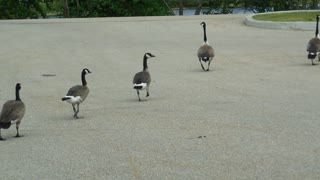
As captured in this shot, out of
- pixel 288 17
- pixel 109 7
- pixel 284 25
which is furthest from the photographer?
pixel 109 7

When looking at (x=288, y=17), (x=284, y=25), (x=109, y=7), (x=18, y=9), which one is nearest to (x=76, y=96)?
(x=284, y=25)

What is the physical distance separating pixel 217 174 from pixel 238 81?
7.37 m

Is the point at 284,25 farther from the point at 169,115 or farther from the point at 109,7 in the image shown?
the point at 109,7

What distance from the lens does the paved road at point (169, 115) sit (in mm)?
7520

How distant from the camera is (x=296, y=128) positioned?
370 inches

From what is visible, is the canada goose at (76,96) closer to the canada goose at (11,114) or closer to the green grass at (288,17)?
the canada goose at (11,114)

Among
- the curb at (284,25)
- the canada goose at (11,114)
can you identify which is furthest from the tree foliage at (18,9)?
the canada goose at (11,114)

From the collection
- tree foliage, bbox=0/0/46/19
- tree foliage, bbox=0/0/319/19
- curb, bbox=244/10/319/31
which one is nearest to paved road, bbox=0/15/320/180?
curb, bbox=244/10/319/31

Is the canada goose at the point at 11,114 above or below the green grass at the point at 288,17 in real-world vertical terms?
above

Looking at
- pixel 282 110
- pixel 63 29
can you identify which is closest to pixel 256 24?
pixel 63 29

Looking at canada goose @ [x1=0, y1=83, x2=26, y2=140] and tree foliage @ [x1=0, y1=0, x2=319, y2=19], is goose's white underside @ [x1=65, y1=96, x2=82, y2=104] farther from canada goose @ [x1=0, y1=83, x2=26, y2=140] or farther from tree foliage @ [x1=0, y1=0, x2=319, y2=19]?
tree foliage @ [x1=0, y1=0, x2=319, y2=19]

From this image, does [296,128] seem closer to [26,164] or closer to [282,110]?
[282,110]

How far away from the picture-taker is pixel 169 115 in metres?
10.6

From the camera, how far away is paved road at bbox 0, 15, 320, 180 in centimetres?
752
